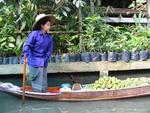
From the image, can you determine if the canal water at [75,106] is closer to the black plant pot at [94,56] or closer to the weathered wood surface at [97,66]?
the weathered wood surface at [97,66]

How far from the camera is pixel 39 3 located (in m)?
10.4

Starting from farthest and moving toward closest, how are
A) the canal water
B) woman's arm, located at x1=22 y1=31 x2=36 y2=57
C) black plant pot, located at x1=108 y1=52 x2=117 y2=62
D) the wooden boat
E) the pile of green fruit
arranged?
black plant pot, located at x1=108 y1=52 x2=117 y2=62 < the pile of green fruit < the wooden boat < woman's arm, located at x1=22 y1=31 x2=36 y2=57 < the canal water

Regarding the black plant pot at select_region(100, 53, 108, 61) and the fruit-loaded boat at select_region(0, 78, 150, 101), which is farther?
the black plant pot at select_region(100, 53, 108, 61)

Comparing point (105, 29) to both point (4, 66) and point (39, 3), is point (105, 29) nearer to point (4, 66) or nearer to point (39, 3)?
point (39, 3)

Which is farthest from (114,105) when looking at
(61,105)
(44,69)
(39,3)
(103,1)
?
(103,1)

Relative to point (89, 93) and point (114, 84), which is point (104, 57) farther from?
point (89, 93)

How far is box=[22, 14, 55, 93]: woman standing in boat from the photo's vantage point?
8.23m

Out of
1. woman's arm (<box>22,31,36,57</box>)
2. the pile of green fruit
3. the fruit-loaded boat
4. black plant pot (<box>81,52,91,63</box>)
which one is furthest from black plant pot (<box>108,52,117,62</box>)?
woman's arm (<box>22,31,36,57</box>)

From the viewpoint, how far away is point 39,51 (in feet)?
27.3

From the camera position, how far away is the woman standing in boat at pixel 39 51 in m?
8.23

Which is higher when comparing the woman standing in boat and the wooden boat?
the woman standing in boat

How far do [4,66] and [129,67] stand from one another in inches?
111

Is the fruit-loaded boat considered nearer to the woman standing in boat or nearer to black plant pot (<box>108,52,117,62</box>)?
the woman standing in boat

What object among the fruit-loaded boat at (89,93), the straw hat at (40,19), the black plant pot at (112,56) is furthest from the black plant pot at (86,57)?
the straw hat at (40,19)
